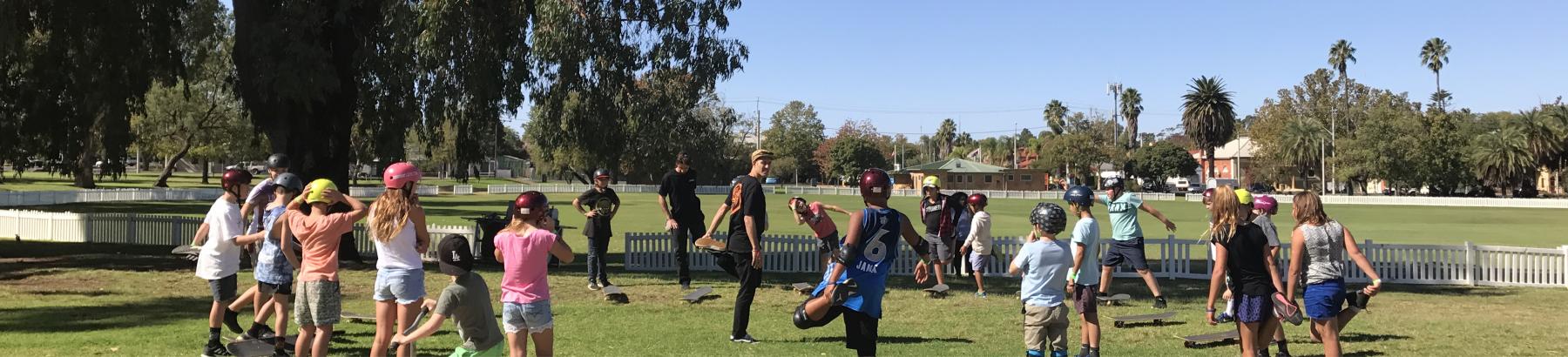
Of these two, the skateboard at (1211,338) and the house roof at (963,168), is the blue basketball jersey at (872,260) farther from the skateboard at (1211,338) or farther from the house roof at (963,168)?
the house roof at (963,168)

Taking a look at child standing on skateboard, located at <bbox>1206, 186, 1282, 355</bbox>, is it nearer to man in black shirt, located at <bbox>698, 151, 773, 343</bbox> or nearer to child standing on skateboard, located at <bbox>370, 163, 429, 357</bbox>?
man in black shirt, located at <bbox>698, 151, 773, 343</bbox>

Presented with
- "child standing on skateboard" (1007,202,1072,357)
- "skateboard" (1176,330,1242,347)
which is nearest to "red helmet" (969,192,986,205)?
"skateboard" (1176,330,1242,347)

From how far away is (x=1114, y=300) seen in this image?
1181 centimetres

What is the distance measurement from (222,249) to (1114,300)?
9003mm

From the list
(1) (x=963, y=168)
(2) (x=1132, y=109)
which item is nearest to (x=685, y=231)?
(1) (x=963, y=168)

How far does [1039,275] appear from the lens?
6520mm

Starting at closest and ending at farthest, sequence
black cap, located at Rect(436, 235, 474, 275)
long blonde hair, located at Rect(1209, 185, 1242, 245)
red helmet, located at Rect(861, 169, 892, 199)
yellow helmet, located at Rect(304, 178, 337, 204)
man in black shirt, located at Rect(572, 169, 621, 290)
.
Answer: black cap, located at Rect(436, 235, 474, 275) → red helmet, located at Rect(861, 169, 892, 199) → yellow helmet, located at Rect(304, 178, 337, 204) → long blonde hair, located at Rect(1209, 185, 1242, 245) → man in black shirt, located at Rect(572, 169, 621, 290)

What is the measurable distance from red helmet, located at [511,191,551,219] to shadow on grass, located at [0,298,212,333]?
20.3ft

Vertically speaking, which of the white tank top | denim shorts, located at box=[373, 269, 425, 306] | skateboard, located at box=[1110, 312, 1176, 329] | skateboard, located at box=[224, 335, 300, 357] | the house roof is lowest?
skateboard, located at box=[1110, 312, 1176, 329]

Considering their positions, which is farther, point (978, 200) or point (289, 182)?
point (978, 200)

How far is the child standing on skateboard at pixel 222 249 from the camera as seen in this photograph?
295 inches

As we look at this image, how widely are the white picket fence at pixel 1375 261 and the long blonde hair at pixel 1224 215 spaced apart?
8226mm

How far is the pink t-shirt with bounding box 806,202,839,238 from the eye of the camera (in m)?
7.16

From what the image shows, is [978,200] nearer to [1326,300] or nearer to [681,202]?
[681,202]
